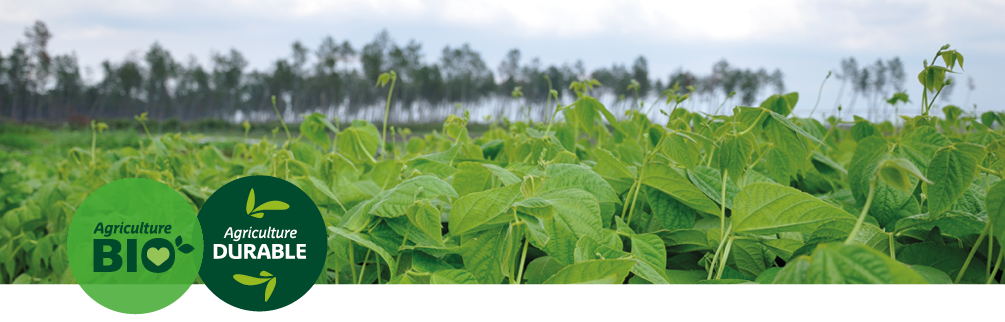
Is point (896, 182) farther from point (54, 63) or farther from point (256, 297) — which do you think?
point (54, 63)

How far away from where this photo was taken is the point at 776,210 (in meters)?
0.45

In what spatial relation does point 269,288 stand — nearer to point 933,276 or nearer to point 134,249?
point 134,249

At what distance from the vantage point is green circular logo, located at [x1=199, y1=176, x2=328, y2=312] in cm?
42

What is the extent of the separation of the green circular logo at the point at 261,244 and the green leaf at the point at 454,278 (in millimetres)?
115

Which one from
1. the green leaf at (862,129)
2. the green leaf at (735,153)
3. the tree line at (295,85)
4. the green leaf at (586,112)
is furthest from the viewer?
the tree line at (295,85)

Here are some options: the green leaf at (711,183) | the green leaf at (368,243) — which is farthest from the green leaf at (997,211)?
the green leaf at (368,243)

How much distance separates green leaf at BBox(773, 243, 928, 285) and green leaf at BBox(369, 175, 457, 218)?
1.01ft

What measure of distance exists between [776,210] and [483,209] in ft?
0.96

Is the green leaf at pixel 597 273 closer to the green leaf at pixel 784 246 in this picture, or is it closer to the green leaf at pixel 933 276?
the green leaf at pixel 784 246

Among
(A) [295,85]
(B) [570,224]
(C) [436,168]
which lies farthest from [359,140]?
(A) [295,85]

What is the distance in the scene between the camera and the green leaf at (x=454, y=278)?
17.1 inches

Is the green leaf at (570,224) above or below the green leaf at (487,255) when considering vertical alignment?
above

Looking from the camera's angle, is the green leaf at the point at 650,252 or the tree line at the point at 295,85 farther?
the tree line at the point at 295,85

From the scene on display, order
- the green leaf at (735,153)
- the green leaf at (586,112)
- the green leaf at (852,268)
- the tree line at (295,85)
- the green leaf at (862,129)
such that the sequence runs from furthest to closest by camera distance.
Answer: the tree line at (295,85), the green leaf at (862,129), the green leaf at (586,112), the green leaf at (735,153), the green leaf at (852,268)
